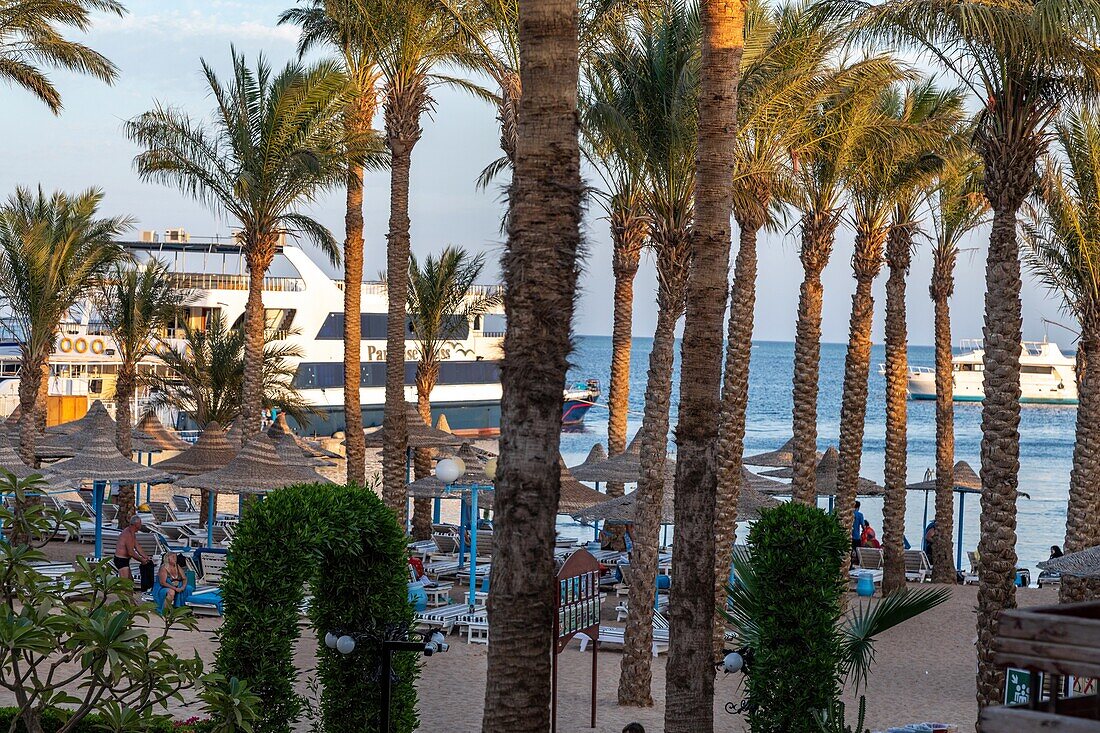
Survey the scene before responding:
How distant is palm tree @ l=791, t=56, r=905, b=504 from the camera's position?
16.7 meters

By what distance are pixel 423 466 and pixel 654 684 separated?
1276 centimetres

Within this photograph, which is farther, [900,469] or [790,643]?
[900,469]

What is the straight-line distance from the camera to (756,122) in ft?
46.8

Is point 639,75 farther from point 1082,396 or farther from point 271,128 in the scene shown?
point 271,128

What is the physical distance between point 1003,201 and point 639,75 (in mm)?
3855

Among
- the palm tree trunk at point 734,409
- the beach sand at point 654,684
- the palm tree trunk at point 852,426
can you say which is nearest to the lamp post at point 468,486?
the beach sand at point 654,684

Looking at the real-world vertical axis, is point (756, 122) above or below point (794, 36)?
below

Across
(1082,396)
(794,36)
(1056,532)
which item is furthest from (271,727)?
(1056,532)

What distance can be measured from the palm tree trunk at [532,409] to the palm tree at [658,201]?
20.3 ft

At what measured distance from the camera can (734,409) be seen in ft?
47.0

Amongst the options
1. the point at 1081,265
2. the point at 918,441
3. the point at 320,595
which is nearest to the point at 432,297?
the point at 1081,265

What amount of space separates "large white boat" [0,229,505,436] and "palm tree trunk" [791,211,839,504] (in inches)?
820

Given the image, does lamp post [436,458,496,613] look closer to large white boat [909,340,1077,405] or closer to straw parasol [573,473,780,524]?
straw parasol [573,473,780,524]

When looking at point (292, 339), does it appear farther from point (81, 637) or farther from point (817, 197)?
point (81, 637)
